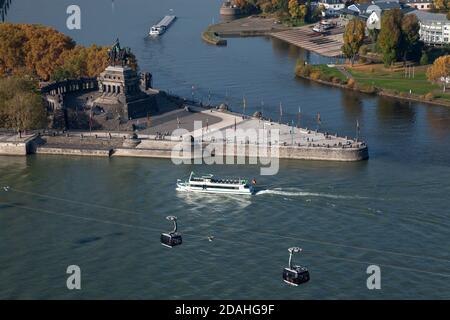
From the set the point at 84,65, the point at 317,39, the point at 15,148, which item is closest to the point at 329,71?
the point at 317,39

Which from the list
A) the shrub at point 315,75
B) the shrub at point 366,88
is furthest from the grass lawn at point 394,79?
the shrub at point 315,75

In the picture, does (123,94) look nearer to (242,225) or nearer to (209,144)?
(209,144)

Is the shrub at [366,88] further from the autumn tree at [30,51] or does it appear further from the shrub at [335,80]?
the autumn tree at [30,51]

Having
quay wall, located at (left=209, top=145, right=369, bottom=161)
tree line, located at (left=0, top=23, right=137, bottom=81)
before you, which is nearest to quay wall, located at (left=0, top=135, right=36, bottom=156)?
quay wall, located at (left=209, top=145, right=369, bottom=161)

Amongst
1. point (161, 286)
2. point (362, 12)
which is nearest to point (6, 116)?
point (161, 286)

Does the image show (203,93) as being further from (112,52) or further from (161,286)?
(161,286)
